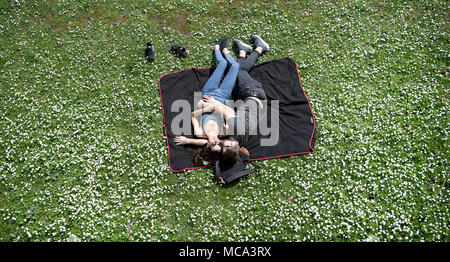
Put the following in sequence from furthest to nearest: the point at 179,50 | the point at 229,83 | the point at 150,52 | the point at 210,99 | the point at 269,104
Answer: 1. the point at 179,50
2. the point at 150,52
3. the point at 269,104
4. the point at 229,83
5. the point at 210,99

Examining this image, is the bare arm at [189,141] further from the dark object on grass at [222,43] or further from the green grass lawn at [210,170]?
the dark object on grass at [222,43]

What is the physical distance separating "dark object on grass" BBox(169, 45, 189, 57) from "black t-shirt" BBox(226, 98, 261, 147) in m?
3.05

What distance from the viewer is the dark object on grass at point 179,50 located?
9562 millimetres

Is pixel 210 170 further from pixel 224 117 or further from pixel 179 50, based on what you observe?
pixel 179 50

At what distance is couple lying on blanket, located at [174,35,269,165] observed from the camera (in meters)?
7.80

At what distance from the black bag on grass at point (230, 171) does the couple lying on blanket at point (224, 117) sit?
212 millimetres


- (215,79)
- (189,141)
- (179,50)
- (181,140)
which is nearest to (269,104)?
(215,79)

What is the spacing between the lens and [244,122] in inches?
312

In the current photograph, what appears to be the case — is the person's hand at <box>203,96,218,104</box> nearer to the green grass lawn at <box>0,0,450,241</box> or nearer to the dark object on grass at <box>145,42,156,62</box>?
the green grass lawn at <box>0,0,450,241</box>

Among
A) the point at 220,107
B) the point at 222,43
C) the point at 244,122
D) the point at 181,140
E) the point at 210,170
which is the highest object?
the point at 222,43

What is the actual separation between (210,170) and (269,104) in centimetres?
301

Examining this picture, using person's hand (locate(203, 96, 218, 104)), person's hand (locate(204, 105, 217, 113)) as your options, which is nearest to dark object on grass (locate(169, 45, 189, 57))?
person's hand (locate(203, 96, 218, 104))
